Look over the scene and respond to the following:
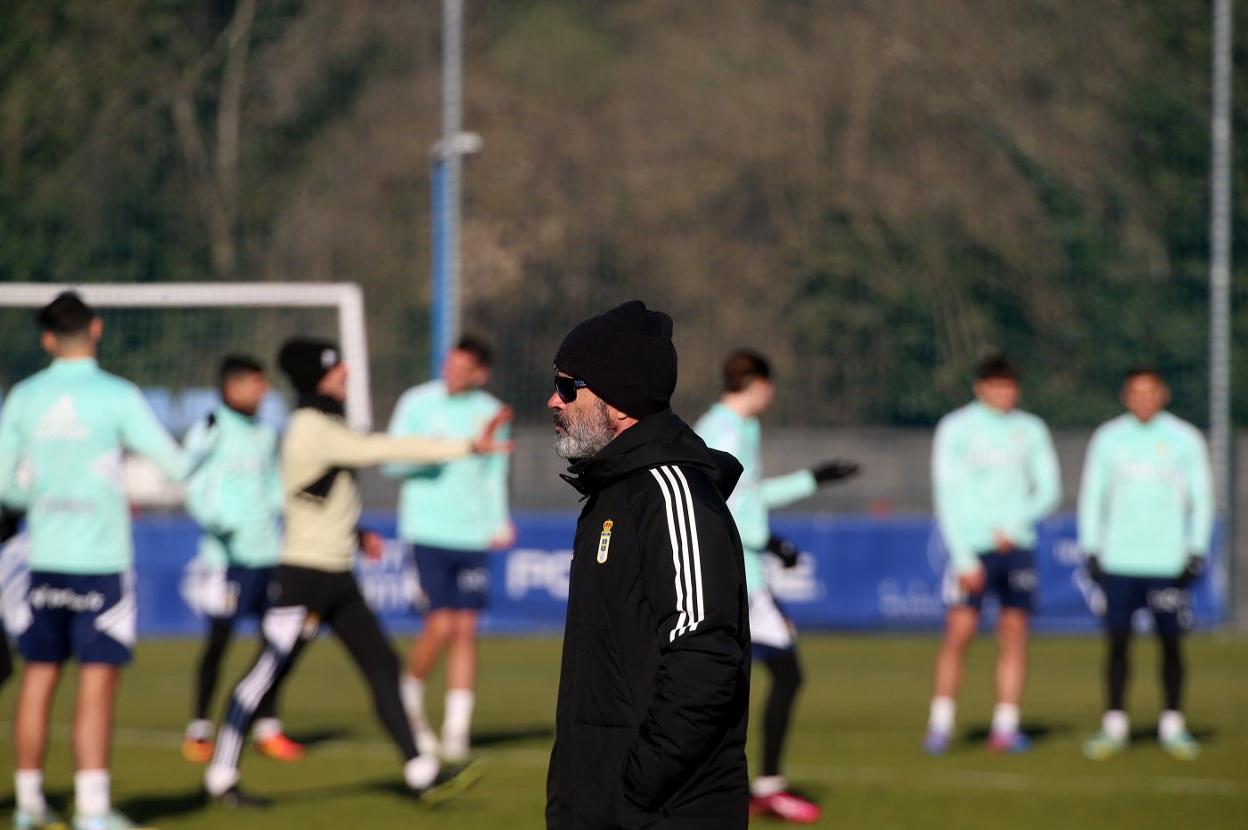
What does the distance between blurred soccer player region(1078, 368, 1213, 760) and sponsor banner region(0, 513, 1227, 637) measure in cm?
745

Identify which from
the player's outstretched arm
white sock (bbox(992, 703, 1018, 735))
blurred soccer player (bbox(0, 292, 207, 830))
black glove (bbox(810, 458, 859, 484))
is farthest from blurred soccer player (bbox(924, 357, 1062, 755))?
blurred soccer player (bbox(0, 292, 207, 830))

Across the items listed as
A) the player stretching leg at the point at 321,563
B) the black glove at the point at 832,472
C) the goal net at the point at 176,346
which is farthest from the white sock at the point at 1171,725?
the goal net at the point at 176,346

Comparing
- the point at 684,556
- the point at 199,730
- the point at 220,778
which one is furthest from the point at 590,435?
the point at 199,730

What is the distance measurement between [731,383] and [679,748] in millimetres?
5734

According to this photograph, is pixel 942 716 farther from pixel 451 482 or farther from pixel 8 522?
pixel 8 522

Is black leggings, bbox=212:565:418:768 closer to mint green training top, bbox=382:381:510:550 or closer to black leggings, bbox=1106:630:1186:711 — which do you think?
mint green training top, bbox=382:381:510:550

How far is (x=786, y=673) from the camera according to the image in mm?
10164

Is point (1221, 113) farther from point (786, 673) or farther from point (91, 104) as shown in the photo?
point (786, 673)

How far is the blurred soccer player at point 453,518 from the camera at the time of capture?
12141mm

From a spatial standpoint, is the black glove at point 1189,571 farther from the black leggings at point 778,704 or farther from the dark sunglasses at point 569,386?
the dark sunglasses at point 569,386

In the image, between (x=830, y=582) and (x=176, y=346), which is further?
(x=830, y=582)

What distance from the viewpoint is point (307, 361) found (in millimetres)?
9922

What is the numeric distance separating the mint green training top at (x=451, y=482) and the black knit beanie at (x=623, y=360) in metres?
7.33

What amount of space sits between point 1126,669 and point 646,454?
8.36m
